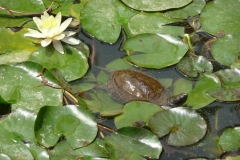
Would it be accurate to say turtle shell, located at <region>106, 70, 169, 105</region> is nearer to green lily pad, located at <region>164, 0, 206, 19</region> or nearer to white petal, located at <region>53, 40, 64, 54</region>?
white petal, located at <region>53, 40, 64, 54</region>

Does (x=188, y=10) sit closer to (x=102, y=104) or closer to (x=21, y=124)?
(x=102, y=104)

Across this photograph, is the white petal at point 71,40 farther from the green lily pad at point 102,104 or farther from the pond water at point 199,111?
the green lily pad at point 102,104

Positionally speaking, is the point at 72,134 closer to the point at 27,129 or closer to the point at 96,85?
the point at 27,129

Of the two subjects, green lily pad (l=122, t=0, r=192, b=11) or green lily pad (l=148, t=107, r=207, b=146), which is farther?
green lily pad (l=122, t=0, r=192, b=11)

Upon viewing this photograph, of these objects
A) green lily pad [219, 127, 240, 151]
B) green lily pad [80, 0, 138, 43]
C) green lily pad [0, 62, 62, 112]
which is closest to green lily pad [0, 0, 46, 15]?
green lily pad [80, 0, 138, 43]

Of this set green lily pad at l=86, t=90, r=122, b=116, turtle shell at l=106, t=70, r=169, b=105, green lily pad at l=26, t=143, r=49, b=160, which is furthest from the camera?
turtle shell at l=106, t=70, r=169, b=105

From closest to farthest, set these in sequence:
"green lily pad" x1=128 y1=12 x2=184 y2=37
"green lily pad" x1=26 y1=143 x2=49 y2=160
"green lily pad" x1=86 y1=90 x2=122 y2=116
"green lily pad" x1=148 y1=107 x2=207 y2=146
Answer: "green lily pad" x1=26 y1=143 x2=49 y2=160
"green lily pad" x1=148 y1=107 x2=207 y2=146
"green lily pad" x1=86 y1=90 x2=122 y2=116
"green lily pad" x1=128 y1=12 x2=184 y2=37
